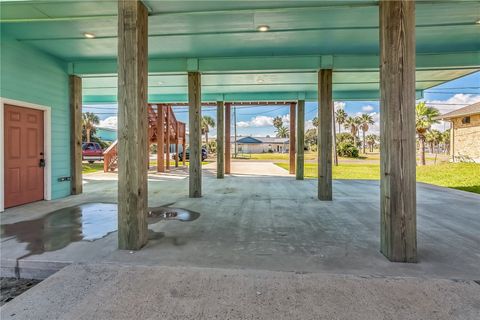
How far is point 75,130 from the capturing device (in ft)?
22.0

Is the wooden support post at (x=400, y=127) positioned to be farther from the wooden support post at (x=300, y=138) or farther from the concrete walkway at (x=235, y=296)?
the wooden support post at (x=300, y=138)

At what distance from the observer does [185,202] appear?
593 centimetres

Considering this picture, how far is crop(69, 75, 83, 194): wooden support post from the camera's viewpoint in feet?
21.8

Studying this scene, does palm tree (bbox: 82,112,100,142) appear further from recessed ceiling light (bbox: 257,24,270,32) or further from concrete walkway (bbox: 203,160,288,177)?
recessed ceiling light (bbox: 257,24,270,32)

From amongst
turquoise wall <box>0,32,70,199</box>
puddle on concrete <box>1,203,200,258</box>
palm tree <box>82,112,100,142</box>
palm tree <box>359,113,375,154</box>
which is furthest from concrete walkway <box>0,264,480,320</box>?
palm tree <box>359,113,375,154</box>

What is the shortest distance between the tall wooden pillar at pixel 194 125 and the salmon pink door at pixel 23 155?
3.43 m

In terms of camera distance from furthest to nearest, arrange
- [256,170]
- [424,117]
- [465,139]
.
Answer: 1. [424,117]
2. [465,139]
3. [256,170]

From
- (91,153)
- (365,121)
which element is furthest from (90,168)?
(365,121)

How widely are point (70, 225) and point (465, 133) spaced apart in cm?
2133

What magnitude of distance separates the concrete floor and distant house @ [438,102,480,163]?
1326 cm

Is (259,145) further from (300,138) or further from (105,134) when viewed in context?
(300,138)

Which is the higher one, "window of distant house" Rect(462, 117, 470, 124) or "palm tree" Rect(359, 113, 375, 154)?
"palm tree" Rect(359, 113, 375, 154)

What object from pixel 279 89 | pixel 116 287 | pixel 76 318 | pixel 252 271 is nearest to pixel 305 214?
pixel 252 271

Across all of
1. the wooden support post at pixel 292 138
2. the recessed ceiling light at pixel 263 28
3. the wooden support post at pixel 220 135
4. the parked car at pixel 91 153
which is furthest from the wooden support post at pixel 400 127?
the parked car at pixel 91 153
